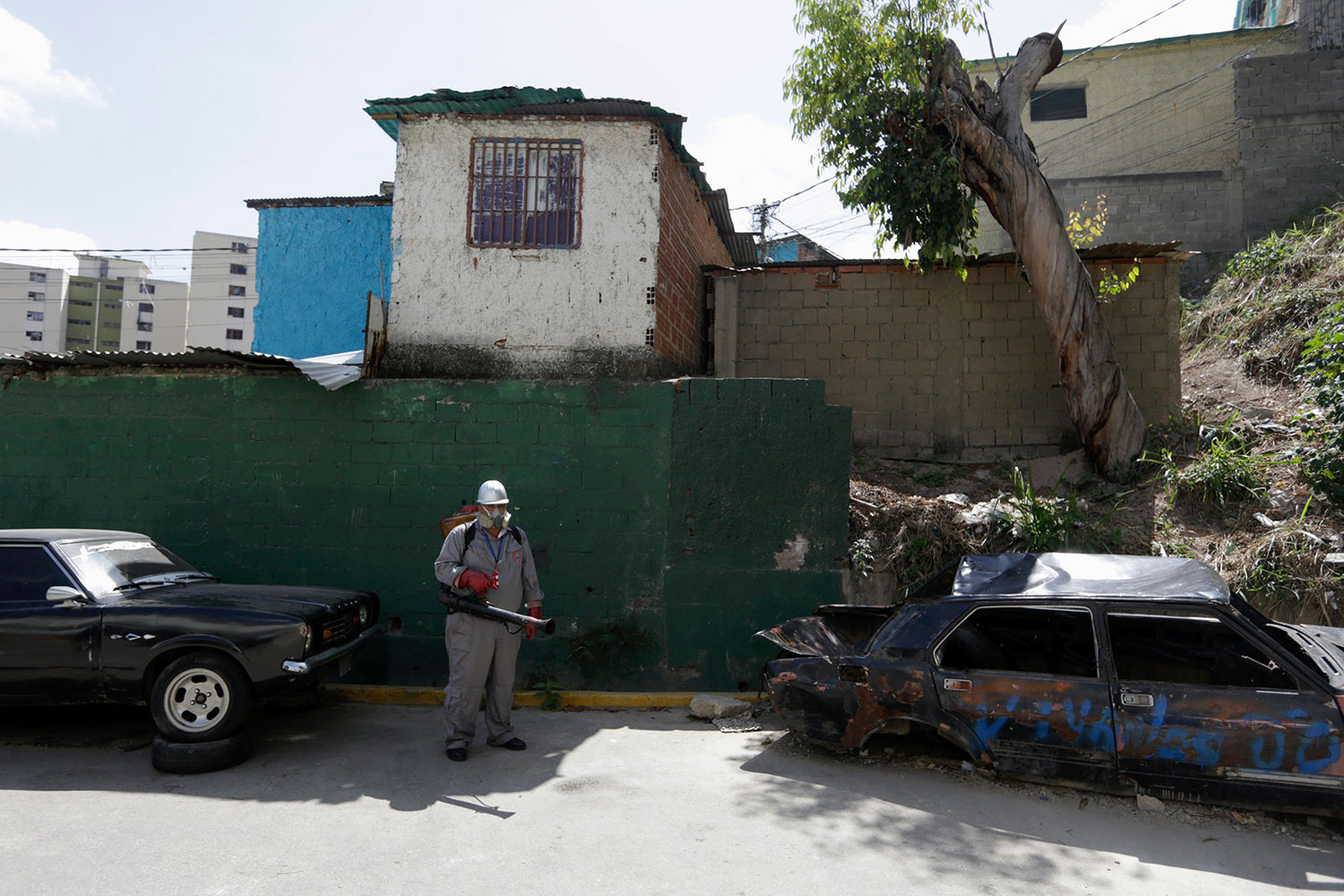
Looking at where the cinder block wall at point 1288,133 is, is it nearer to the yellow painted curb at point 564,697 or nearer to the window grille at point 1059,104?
the window grille at point 1059,104

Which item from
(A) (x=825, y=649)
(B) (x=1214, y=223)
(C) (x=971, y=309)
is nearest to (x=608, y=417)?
(A) (x=825, y=649)

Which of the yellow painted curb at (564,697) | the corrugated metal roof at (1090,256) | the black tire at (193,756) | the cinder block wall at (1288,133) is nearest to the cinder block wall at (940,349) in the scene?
the corrugated metal roof at (1090,256)

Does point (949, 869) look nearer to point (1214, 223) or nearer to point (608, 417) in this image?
point (608, 417)

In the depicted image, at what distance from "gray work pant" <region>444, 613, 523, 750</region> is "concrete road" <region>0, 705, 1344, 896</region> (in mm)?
180

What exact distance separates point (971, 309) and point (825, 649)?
6180 millimetres

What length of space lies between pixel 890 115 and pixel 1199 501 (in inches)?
201

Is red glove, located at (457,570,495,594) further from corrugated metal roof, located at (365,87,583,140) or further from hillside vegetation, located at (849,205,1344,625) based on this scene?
corrugated metal roof, located at (365,87,583,140)

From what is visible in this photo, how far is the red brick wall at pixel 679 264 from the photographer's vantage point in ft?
27.0

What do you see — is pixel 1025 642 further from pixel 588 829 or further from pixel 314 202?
pixel 314 202

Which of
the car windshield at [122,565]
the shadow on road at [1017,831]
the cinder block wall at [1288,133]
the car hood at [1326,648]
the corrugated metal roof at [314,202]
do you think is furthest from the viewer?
the cinder block wall at [1288,133]

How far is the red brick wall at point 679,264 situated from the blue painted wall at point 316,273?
17.3 ft

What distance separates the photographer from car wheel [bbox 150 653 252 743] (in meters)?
5.09

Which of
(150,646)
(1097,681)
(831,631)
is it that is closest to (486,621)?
(150,646)

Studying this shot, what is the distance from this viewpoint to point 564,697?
22.3ft
